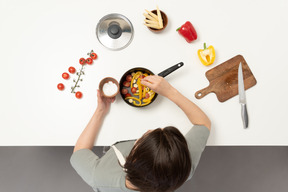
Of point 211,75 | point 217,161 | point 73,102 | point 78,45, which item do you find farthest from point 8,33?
point 217,161

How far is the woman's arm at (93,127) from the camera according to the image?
2.87 ft

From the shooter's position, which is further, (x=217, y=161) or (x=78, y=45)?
(x=217, y=161)

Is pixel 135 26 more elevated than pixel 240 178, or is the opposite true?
A: pixel 135 26

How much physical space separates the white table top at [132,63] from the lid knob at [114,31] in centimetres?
7

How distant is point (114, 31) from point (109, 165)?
55 cm

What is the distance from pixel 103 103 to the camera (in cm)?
90

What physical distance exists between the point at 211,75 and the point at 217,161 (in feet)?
2.48

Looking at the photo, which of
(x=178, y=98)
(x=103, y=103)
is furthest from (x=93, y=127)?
(x=178, y=98)

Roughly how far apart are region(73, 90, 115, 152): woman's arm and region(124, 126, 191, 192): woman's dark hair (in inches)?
12.8

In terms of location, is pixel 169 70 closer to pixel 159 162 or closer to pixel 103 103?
pixel 103 103

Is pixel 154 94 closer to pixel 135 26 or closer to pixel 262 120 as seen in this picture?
pixel 135 26

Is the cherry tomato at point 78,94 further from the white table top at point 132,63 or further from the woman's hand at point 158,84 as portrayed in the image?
the woman's hand at point 158,84

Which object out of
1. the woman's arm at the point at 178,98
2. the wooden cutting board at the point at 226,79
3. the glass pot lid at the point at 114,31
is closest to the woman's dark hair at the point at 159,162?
the woman's arm at the point at 178,98

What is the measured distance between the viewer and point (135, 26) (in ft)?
3.14
